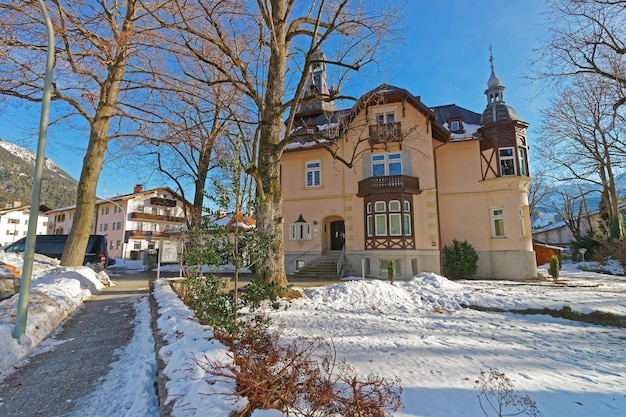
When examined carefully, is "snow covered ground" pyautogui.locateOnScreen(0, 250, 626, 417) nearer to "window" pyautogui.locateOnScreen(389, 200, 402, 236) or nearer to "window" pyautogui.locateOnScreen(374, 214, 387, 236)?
"window" pyautogui.locateOnScreen(389, 200, 402, 236)

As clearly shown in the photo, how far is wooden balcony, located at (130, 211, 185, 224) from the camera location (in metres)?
43.9

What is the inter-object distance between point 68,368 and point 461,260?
58.7 feet

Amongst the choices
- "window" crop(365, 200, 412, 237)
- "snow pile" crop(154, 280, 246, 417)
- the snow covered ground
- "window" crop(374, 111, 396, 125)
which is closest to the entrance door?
"window" crop(365, 200, 412, 237)

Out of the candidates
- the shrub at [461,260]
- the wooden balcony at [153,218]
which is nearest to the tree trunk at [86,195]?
the shrub at [461,260]

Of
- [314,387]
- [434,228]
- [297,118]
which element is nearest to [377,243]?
[434,228]

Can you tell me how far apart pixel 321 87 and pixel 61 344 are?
75.9 ft

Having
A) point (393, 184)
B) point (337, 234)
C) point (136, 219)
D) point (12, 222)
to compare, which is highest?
point (12, 222)

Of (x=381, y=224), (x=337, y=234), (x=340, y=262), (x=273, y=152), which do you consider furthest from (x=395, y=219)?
(x=273, y=152)

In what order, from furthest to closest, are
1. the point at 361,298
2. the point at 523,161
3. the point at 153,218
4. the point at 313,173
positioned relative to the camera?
the point at 153,218 → the point at 313,173 → the point at 523,161 → the point at 361,298

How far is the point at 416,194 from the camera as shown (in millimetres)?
18328

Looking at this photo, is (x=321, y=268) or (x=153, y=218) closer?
(x=321, y=268)

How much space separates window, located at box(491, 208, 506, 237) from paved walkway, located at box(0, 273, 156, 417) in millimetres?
18600

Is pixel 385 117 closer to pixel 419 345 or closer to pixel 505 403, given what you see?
pixel 419 345

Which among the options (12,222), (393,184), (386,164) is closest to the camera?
(393,184)
